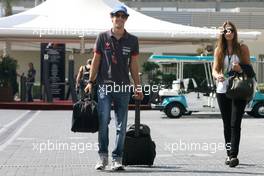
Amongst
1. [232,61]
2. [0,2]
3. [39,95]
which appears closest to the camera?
[232,61]

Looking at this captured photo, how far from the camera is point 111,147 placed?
411 inches

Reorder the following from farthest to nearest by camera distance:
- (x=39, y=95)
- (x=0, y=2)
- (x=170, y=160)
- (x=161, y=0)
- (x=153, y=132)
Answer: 1. (x=161, y=0)
2. (x=0, y=2)
3. (x=39, y=95)
4. (x=153, y=132)
5. (x=170, y=160)

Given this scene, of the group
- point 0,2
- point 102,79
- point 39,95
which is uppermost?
point 0,2

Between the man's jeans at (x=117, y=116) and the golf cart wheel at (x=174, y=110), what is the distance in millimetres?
11197

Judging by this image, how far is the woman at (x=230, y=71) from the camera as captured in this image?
8117mm

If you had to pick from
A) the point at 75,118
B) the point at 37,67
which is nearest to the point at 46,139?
the point at 75,118

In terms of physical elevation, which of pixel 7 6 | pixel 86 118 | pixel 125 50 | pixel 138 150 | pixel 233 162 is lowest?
pixel 233 162

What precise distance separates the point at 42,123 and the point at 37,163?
7.71 meters

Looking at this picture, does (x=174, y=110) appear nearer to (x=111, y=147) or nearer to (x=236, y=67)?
(x=111, y=147)

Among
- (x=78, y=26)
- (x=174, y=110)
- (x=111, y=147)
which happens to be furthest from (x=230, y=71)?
(x=78, y=26)

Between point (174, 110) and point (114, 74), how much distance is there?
11364mm

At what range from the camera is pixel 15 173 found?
295 inches

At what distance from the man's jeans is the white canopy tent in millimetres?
16159

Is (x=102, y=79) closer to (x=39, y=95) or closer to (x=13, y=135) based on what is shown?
(x=13, y=135)
